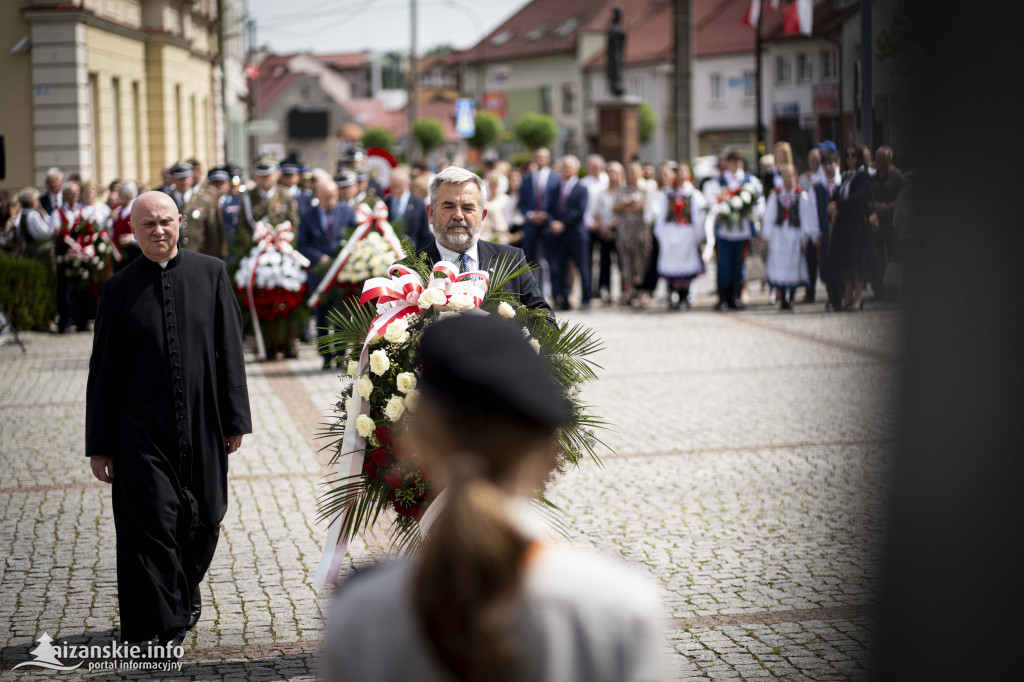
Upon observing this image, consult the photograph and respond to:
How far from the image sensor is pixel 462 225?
5.26 meters

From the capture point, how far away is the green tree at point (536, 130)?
262 feet

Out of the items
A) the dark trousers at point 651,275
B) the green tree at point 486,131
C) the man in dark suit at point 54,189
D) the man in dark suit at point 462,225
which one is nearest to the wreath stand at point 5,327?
the man in dark suit at point 54,189

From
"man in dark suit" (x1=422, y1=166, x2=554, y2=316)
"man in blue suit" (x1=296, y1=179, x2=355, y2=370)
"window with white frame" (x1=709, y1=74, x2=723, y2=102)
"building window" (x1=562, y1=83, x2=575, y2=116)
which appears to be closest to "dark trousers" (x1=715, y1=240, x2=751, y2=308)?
"man in blue suit" (x1=296, y1=179, x2=355, y2=370)

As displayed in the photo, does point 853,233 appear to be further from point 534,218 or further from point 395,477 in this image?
point 534,218

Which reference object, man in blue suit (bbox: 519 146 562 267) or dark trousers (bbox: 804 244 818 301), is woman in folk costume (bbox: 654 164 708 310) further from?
dark trousers (bbox: 804 244 818 301)

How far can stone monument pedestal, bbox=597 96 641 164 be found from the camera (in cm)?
2970

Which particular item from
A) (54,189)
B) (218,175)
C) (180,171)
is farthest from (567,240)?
(54,189)

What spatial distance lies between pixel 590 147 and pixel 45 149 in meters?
67.5

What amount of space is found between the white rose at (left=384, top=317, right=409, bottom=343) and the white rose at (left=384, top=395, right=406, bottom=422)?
0.24 meters

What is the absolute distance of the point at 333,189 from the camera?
46.1 ft

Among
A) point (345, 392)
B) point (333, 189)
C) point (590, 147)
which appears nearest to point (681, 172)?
point (333, 189)

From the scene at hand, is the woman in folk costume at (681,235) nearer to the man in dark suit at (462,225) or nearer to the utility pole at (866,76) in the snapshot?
the man in dark suit at (462,225)

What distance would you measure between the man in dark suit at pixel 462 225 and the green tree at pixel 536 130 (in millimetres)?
75266

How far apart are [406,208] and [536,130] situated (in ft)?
214
